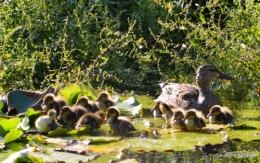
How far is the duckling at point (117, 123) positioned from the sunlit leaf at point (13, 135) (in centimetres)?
97

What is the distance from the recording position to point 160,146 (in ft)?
20.7

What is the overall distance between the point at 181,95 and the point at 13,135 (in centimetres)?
242

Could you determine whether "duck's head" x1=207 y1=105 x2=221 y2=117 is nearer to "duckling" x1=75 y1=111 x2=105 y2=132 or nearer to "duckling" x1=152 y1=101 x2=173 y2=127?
"duckling" x1=152 y1=101 x2=173 y2=127

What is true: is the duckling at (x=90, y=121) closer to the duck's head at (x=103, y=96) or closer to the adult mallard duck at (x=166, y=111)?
the adult mallard duck at (x=166, y=111)

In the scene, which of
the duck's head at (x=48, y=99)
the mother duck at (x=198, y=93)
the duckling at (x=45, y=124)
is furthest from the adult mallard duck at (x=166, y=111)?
the duckling at (x=45, y=124)

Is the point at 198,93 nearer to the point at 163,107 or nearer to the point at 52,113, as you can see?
the point at 163,107

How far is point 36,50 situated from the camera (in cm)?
908

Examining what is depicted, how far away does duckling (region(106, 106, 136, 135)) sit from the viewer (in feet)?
22.7

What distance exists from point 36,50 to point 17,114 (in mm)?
1863

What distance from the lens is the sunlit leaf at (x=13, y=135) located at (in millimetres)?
6223

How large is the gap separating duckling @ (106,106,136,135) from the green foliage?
966 millimetres

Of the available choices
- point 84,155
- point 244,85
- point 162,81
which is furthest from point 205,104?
point 84,155

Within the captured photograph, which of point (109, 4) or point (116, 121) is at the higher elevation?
point (109, 4)

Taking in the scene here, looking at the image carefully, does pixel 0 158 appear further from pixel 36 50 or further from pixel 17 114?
pixel 36 50
